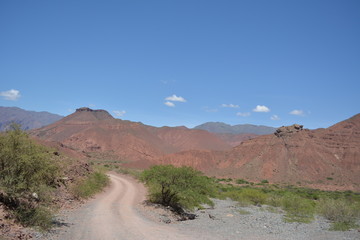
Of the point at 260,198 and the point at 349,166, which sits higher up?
the point at 349,166

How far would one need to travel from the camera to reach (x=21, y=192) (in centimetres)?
1166

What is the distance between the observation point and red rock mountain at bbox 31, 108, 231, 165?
12744cm

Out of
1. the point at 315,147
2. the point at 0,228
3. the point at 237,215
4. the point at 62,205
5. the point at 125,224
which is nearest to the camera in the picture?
the point at 0,228

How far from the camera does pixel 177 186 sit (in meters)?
21.7

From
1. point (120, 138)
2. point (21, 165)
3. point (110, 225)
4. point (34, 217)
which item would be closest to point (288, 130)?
point (120, 138)

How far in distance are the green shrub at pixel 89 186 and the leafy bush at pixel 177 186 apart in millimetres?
4334

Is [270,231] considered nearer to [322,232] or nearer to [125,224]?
[322,232]

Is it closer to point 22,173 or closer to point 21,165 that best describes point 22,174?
point 22,173

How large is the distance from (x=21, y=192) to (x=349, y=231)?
1929 centimetres

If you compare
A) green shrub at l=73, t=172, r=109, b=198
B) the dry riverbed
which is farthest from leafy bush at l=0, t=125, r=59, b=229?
green shrub at l=73, t=172, r=109, b=198

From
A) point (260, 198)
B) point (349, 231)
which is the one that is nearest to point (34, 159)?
point (349, 231)

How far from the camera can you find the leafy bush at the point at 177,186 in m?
21.5

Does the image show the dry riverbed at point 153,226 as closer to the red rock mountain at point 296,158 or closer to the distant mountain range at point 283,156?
the distant mountain range at point 283,156

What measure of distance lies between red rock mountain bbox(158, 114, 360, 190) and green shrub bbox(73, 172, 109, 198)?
2271 inches
